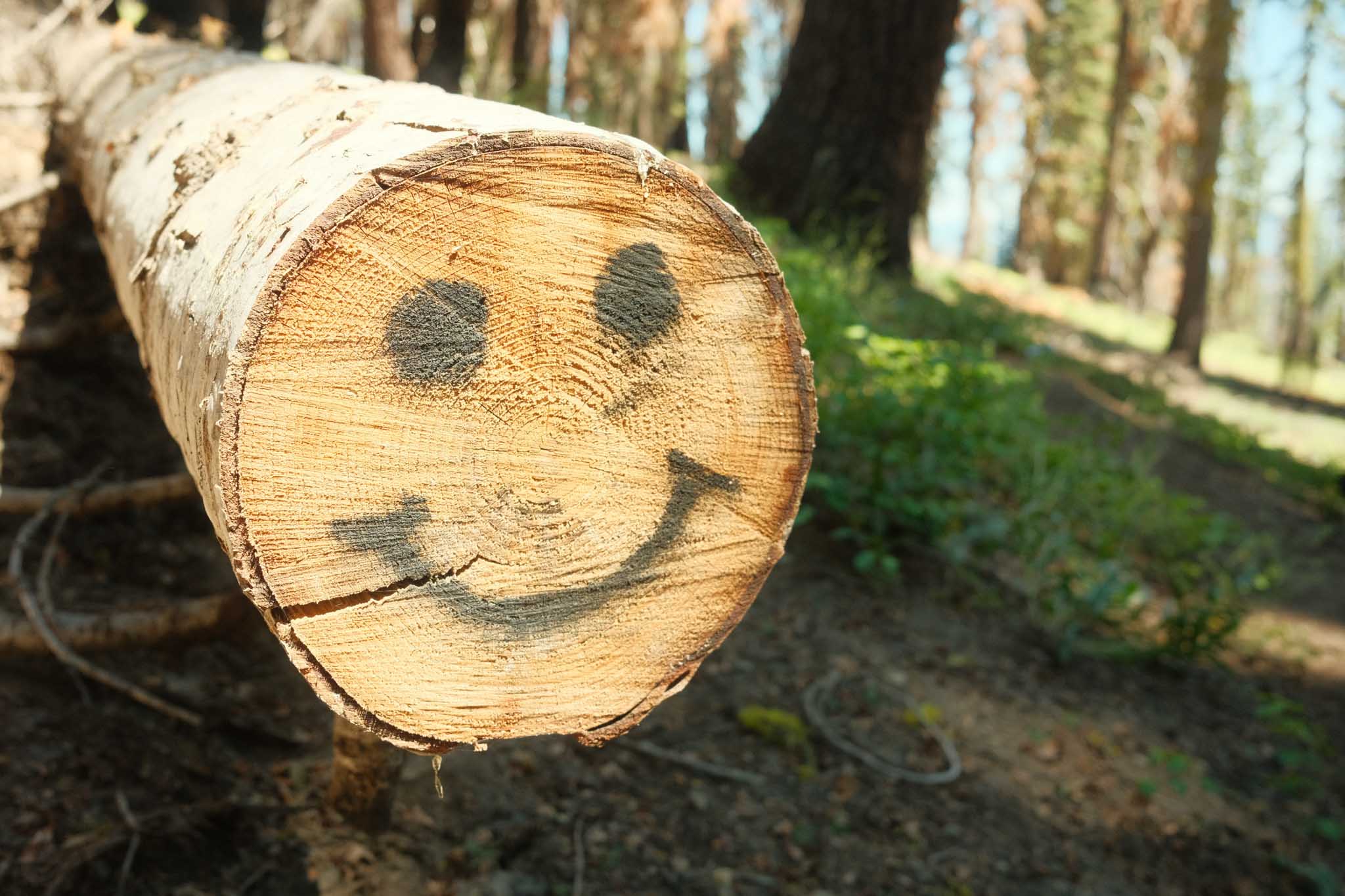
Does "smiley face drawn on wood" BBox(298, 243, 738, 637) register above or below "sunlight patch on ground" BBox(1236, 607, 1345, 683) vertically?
above

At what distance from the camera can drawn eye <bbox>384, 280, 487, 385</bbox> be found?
1.24 meters

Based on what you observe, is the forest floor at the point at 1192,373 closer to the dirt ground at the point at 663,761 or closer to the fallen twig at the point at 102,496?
the dirt ground at the point at 663,761

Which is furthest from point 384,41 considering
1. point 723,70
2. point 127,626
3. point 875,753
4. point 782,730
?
point 723,70

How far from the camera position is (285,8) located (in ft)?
29.6

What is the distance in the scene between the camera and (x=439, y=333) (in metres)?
1.26

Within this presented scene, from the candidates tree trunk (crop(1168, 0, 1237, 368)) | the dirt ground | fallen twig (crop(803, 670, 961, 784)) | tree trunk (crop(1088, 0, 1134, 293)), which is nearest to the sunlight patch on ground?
the dirt ground

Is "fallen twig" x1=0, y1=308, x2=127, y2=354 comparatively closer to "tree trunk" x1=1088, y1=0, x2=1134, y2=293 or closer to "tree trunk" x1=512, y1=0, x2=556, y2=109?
"tree trunk" x1=512, y1=0, x2=556, y2=109

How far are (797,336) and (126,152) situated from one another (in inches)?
75.1

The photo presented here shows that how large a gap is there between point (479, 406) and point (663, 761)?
1.91m

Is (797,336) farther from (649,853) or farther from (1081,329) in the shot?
(1081,329)

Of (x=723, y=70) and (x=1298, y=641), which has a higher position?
(x=723, y=70)

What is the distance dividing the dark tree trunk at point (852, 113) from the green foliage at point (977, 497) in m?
1.91

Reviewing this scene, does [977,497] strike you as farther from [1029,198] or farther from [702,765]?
[1029,198]

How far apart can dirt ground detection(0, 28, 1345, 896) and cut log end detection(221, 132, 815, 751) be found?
3.51 ft
